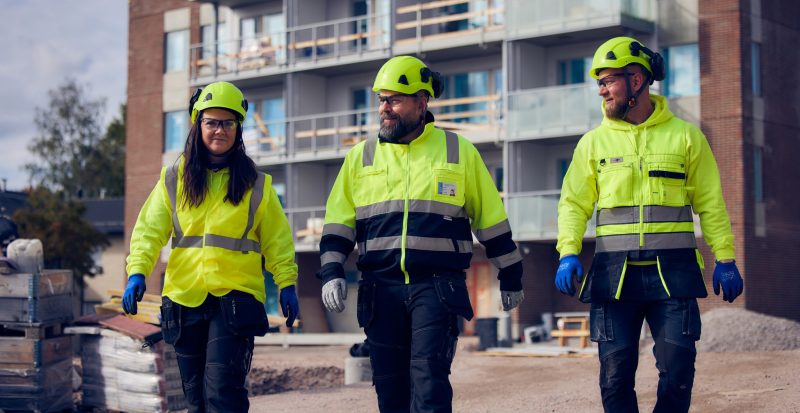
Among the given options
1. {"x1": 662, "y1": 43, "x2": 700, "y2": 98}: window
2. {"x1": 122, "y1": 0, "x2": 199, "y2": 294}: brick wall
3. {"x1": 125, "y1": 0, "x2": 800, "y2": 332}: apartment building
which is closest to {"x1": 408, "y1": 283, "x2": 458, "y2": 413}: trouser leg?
{"x1": 125, "y1": 0, "x2": 800, "y2": 332}: apartment building

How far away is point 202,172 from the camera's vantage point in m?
8.34

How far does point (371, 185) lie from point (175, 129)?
121 ft

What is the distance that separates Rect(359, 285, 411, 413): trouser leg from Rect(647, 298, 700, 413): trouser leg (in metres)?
1.54

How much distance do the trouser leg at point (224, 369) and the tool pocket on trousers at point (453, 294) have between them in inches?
53.5

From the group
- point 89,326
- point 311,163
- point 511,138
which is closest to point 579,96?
point 511,138

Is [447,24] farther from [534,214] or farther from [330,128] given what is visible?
[534,214]

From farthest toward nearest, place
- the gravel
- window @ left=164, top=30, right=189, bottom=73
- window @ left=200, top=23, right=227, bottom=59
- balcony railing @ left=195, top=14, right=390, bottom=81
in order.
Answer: window @ left=164, top=30, right=189, bottom=73
window @ left=200, top=23, right=227, bottom=59
balcony railing @ left=195, top=14, right=390, bottom=81
the gravel

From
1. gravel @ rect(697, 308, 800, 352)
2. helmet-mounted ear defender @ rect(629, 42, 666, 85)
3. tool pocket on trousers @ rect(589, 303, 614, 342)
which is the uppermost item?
helmet-mounted ear defender @ rect(629, 42, 666, 85)

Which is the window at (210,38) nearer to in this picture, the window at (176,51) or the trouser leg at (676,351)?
the window at (176,51)

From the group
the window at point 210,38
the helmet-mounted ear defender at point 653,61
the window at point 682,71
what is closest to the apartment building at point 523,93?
the window at point 682,71

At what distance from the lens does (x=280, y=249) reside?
8461mm

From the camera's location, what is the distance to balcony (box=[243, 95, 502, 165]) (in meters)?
35.9

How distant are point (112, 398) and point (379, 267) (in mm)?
7053

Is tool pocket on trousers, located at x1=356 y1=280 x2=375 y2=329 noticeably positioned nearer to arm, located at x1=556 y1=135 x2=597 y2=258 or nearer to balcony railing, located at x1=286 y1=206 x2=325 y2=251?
arm, located at x1=556 y1=135 x2=597 y2=258
